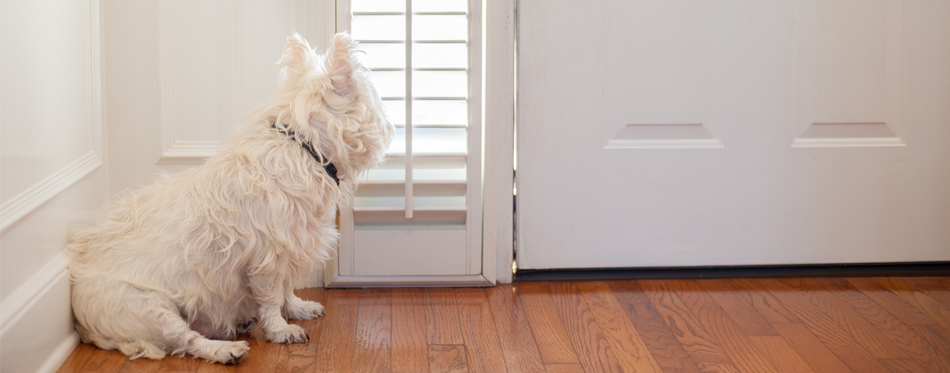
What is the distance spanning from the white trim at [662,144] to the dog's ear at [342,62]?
86 cm

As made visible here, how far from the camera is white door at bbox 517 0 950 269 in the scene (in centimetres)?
216

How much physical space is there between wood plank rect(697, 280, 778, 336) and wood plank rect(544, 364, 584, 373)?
1.64ft

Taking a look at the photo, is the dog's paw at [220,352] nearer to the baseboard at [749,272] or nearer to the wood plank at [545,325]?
the wood plank at [545,325]

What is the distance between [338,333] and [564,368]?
593 millimetres

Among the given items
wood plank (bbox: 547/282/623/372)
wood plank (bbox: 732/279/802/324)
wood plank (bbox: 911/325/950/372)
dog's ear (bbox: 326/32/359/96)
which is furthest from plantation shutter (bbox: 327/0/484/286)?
wood plank (bbox: 911/325/950/372)

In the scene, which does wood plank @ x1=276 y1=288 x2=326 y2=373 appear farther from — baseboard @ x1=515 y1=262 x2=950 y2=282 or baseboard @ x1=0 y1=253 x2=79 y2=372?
baseboard @ x1=515 y1=262 x2=950 y2=282

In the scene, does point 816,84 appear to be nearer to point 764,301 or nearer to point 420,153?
point 764,301

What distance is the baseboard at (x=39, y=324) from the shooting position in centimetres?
144

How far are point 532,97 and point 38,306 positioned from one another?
1.34 meters

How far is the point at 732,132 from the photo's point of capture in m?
2.22

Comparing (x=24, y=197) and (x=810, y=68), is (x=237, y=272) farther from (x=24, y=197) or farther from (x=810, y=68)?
(x=810, y=68)

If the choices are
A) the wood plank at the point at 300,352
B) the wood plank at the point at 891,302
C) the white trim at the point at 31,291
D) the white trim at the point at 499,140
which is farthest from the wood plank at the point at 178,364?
the wood plank at the point at 891,302

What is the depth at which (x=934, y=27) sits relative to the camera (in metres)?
2.20

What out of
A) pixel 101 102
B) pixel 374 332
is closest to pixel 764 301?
pixel 374 332
